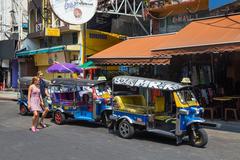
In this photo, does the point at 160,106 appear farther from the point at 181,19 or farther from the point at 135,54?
the point at 181,19

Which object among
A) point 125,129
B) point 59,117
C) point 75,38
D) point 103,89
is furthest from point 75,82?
point 75,38

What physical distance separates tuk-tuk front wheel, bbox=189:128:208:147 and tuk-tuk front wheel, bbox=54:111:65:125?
5.13 m

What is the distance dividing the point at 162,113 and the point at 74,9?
879 centimetres

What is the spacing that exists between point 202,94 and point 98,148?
6.06 meters

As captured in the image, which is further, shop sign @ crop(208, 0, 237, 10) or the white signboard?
the white signboard

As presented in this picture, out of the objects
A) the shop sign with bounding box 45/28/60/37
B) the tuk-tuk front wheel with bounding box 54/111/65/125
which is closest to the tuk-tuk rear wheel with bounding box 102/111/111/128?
the tuk-tuk front wheel with bounding box 54/111/65/125

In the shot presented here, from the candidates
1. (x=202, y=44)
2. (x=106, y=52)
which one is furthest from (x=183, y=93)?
(x=106, y=52)

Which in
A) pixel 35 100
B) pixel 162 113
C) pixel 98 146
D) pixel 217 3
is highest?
pixel 217 3

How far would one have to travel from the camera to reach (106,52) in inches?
661

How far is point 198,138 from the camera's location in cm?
943

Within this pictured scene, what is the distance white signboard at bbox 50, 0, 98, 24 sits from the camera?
56.4 ft

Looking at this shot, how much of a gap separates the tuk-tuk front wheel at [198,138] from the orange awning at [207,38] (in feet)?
9.16

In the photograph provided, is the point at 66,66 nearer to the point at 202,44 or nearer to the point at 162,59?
the point at 162,59

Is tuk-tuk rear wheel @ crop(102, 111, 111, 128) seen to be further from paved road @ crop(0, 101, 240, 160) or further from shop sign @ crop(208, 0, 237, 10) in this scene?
shop sign @ crop(208, 0, 237, 10)
